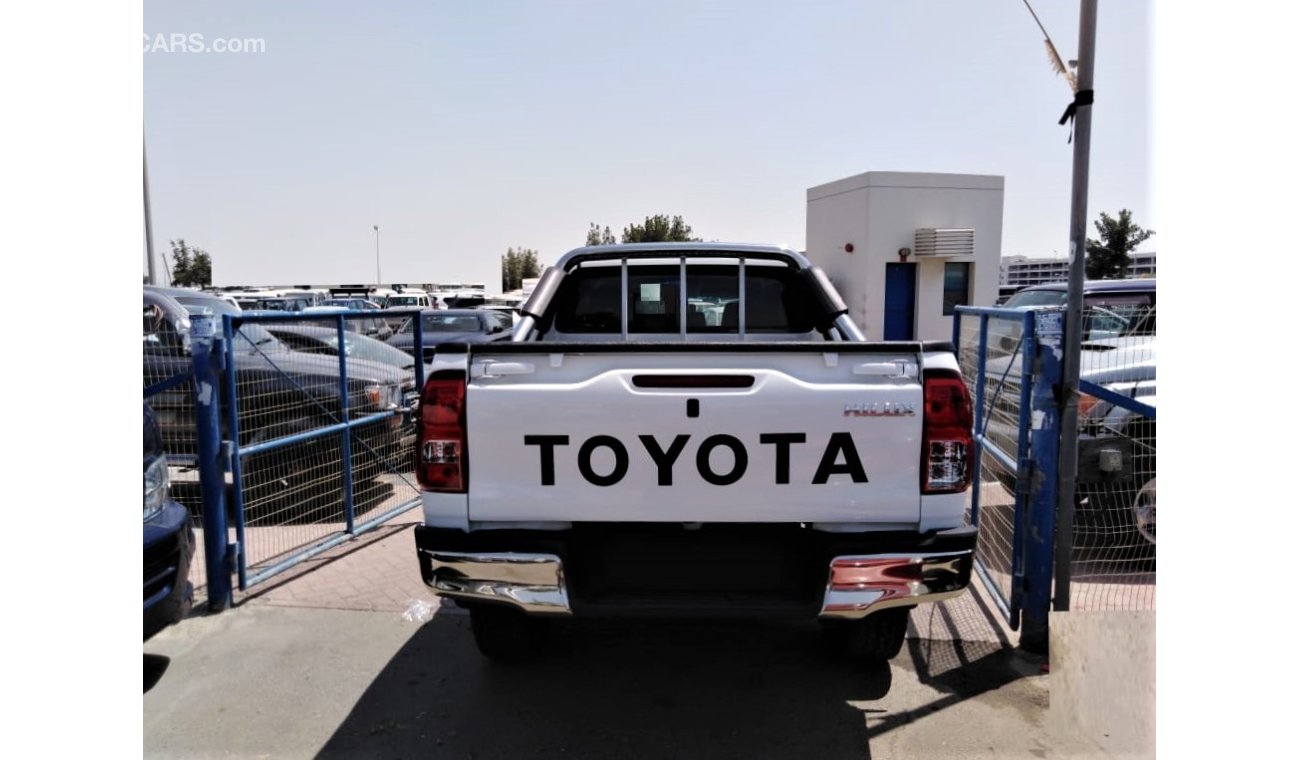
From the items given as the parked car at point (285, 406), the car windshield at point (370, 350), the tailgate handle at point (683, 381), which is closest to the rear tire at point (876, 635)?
the tailgate handle at point (683, 381)

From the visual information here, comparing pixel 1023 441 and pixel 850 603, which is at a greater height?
pixel 1023 441

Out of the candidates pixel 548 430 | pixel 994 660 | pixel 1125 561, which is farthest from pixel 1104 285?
pixel 548 430

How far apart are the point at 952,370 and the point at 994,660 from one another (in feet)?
5.80

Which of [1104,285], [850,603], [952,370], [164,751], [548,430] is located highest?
[1104,285]

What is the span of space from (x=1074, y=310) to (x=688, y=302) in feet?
6.70

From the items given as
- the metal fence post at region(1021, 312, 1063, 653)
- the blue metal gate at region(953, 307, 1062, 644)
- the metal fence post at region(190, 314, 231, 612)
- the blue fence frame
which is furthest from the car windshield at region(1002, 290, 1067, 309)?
the metal fence post at region(190, 314, 231, 612)

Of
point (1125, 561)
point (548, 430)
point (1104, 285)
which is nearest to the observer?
point (548, 430)

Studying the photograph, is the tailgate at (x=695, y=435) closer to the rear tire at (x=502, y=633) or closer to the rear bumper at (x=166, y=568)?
the rear tire at (x=502, y=633)

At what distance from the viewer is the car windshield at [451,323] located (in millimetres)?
14633

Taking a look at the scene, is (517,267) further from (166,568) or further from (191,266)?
(166,568)

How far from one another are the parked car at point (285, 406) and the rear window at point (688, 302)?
79.7 inches

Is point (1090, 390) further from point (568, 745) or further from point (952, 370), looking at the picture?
point (568, 745)

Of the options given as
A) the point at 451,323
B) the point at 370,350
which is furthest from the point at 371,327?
the point at 451,323

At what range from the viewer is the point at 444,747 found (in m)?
2.93
